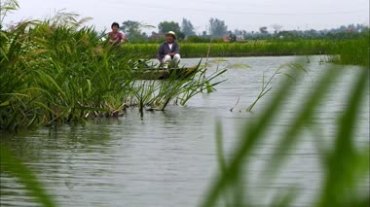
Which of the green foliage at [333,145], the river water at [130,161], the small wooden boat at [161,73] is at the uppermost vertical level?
the green foliage at [333,145]

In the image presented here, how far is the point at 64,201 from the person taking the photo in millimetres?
5398

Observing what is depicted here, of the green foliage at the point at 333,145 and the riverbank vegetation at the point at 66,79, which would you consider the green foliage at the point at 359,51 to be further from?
the riverbank vegetation at the point at 66,79

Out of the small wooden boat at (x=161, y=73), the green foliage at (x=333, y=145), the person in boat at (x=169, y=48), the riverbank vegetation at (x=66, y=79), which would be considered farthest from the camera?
the person in boat at (x=169, y=48)

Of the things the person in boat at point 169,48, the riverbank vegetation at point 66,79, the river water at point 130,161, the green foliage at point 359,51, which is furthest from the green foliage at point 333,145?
the person in boat at point 169,48

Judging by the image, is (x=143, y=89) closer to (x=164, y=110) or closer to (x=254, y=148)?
(x=164, y=110)

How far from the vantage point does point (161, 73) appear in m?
13.0

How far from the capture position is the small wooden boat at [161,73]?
39.9 ft

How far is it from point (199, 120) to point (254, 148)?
10639 mm

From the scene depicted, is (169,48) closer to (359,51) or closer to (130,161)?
(130,161)

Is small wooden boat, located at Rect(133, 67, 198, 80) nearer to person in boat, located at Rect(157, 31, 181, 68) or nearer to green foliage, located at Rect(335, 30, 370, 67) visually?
person in boat, located at Rect(157, 31, 181, 68)

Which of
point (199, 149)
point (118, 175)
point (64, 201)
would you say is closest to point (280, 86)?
point (64, 201)

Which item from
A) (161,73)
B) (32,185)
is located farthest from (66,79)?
(32,185)

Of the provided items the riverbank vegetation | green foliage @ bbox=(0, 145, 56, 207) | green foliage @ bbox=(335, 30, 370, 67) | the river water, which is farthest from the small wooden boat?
green foliage @ bbox=(0, 145, 56, 207)

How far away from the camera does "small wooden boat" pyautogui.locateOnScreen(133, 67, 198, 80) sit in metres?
12.2
